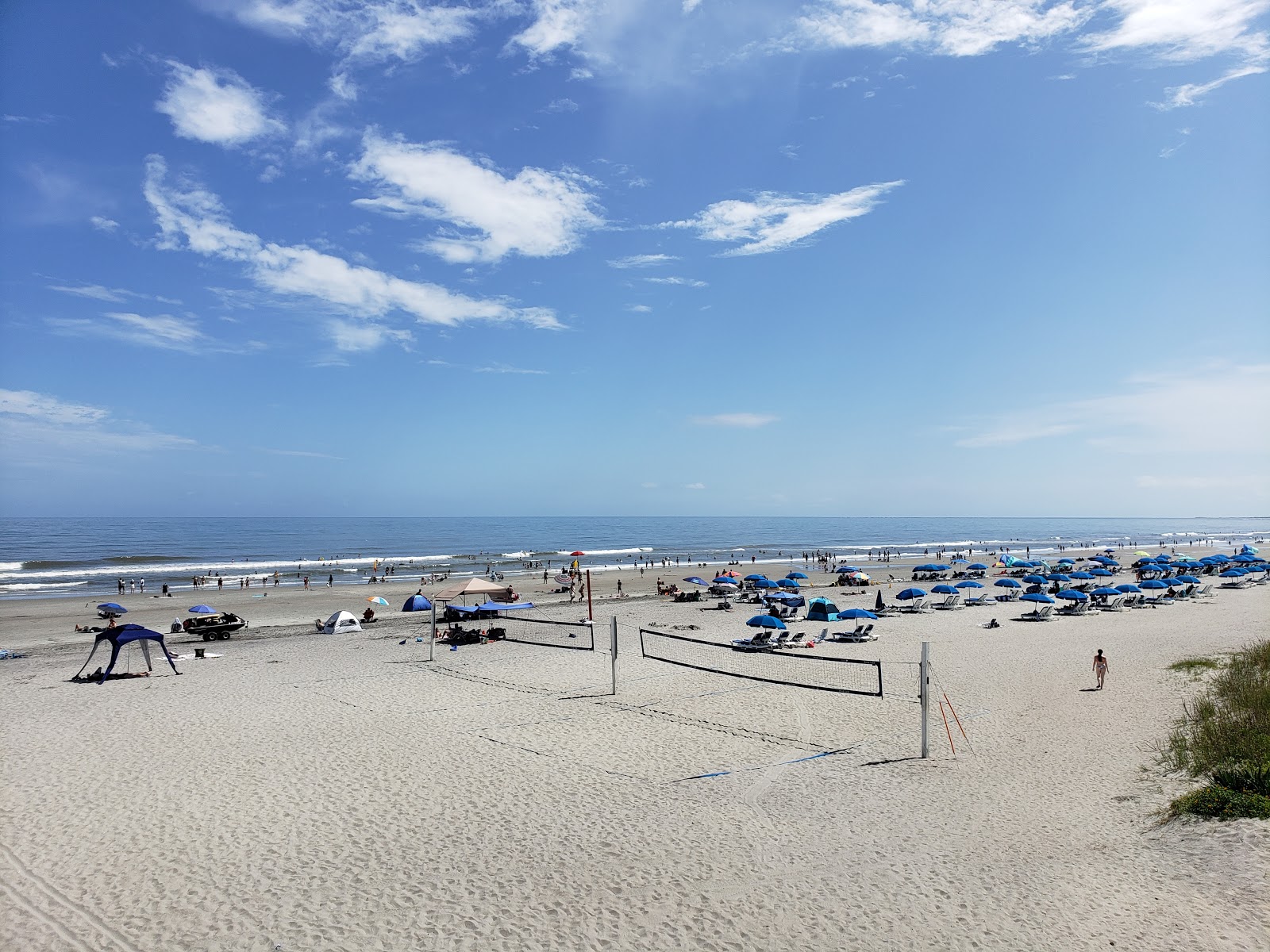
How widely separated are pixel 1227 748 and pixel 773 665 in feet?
34.0

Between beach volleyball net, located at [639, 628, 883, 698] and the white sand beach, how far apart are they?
0.69 meters

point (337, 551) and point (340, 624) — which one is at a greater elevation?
point (340, 624)

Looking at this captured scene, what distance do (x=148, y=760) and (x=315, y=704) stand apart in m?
3.81

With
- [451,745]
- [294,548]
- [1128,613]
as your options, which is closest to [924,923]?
[451,745]

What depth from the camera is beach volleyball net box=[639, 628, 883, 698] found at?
54.3 feet

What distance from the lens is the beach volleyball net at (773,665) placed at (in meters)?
16.6

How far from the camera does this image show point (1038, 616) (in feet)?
91.2

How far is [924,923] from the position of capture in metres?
6.29

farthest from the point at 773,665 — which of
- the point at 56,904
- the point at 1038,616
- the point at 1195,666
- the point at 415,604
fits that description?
the point at 415,604

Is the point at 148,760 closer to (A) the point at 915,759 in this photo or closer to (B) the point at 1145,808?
(A) the point at 915,759

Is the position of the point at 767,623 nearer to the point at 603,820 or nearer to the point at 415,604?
the point at 603,820

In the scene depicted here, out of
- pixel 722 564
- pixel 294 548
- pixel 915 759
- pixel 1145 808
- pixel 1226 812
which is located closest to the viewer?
pixel 1226 812

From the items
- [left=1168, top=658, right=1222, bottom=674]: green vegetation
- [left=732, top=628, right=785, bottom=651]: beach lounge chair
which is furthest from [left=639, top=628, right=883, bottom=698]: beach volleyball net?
[left=1168, top=658, right=1222, bottom=674]: green vegetation

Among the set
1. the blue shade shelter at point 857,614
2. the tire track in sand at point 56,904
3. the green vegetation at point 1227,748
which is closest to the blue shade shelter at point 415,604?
the blue shade shelter at point 857,614
